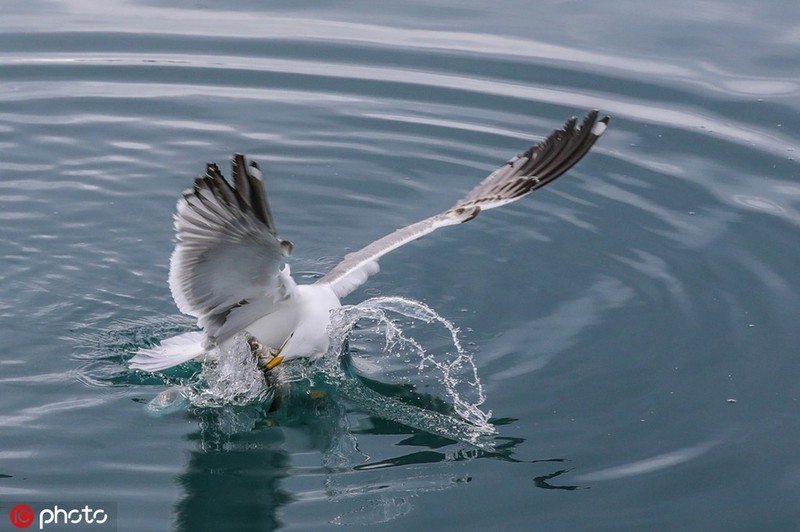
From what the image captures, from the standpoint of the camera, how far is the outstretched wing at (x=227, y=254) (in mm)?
5594

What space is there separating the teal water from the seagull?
0.31m

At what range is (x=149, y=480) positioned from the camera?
19.0ft

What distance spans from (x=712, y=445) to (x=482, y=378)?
51.1 inches

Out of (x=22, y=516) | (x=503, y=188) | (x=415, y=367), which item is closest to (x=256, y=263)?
(x=415, y=367)

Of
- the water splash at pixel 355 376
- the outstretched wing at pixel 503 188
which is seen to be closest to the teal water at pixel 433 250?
the water splash at pixel 355 376

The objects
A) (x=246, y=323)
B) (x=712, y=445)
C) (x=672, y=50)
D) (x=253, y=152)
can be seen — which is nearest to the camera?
(x=712, y=445)

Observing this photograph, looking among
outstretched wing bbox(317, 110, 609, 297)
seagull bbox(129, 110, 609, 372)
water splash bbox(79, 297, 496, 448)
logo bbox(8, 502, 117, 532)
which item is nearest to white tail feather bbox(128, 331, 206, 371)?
seagull bbox(129, 110, 609, 372)

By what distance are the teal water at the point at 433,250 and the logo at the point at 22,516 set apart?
0.27ft

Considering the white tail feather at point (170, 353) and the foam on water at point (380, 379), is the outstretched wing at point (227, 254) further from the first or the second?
the foam on water at point (380, 379)

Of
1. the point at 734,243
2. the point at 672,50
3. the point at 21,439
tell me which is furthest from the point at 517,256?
the point at 672,50

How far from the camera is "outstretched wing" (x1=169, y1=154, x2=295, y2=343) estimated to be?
18.4ft

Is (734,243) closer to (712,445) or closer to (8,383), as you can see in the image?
(712,445)

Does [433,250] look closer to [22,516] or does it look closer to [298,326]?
A: [298,326]

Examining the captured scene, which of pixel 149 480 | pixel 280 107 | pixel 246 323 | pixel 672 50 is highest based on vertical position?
pixel 672 50
